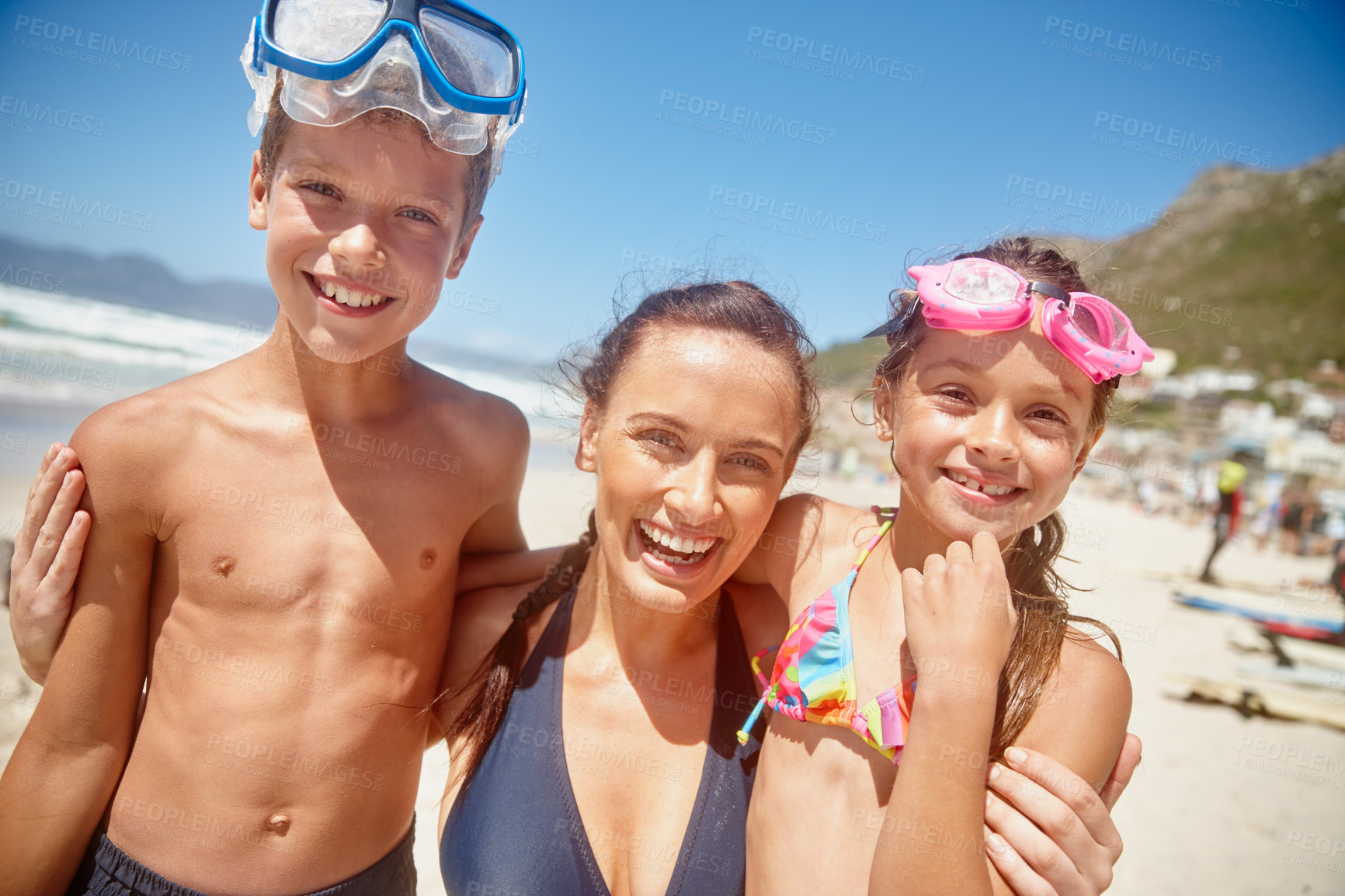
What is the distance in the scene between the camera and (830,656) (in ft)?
8.02

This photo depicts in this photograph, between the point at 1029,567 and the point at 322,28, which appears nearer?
the point at 322,28

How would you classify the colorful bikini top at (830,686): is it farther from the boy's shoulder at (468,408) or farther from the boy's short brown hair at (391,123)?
the boy's short brown hair at (391,123)

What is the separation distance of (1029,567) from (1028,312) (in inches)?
37.5

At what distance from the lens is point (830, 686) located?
237 cm

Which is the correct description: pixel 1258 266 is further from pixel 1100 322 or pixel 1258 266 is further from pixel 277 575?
pixel 277 575

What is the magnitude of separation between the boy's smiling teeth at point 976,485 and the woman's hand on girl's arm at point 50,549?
9.18 feet

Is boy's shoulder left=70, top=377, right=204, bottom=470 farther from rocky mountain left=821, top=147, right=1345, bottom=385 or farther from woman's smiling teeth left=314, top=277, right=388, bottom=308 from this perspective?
rocky mountain left=821, top=147, right=1345, bottom=385

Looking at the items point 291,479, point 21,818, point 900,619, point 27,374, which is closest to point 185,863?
point 21,818

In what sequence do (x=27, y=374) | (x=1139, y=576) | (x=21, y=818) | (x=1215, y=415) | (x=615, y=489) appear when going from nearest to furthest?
(x=21, y=818)
(x=615, y=489)
(x=27, y=374)
(x=1139, y=576)
(x=1215, y=415)

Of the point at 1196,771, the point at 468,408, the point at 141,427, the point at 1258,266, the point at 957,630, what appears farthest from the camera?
the point at 1258,266

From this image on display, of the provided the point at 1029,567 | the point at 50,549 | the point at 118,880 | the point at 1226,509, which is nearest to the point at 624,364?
the point at 1029,567

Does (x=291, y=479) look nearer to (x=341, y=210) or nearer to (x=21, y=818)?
(x=341, y=210)

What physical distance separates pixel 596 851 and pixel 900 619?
1.31 m

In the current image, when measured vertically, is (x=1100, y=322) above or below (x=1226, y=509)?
above
